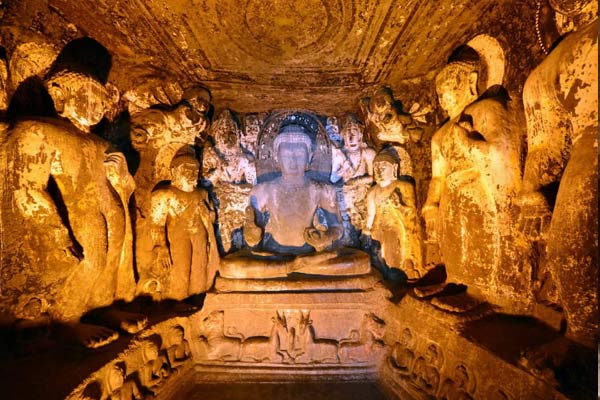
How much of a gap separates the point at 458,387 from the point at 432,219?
1647mm

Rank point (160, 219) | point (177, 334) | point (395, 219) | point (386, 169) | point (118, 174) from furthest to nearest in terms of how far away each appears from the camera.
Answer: point (386, 169) < point (395, 219) < point (160, 219) < point (177, 334) < point (118, 174)

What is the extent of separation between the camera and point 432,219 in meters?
3.46

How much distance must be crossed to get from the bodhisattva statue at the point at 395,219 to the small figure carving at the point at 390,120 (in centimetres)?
33

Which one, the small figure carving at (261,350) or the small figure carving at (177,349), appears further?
the small figure carving at (261,350)

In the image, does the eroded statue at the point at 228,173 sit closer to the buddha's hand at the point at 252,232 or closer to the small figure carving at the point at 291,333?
the buddha's hand at the point at 252,232

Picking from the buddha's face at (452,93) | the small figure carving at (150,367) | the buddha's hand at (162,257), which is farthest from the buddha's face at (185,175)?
the buddha's face at (452,93)

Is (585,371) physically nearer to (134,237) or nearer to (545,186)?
(545,186)

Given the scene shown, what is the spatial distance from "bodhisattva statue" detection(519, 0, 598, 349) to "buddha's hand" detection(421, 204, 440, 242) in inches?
45.3

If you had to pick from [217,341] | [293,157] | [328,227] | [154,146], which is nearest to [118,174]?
[154,146]

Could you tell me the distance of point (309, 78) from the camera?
4230 mm

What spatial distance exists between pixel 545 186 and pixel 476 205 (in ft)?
2.23

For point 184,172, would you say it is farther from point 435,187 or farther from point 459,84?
point 459,84

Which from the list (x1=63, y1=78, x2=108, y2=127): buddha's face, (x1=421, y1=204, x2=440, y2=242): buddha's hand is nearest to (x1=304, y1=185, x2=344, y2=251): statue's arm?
(x1=421, y1=204, x2=440, y2=242): buddha's hand

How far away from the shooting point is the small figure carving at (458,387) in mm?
2406
